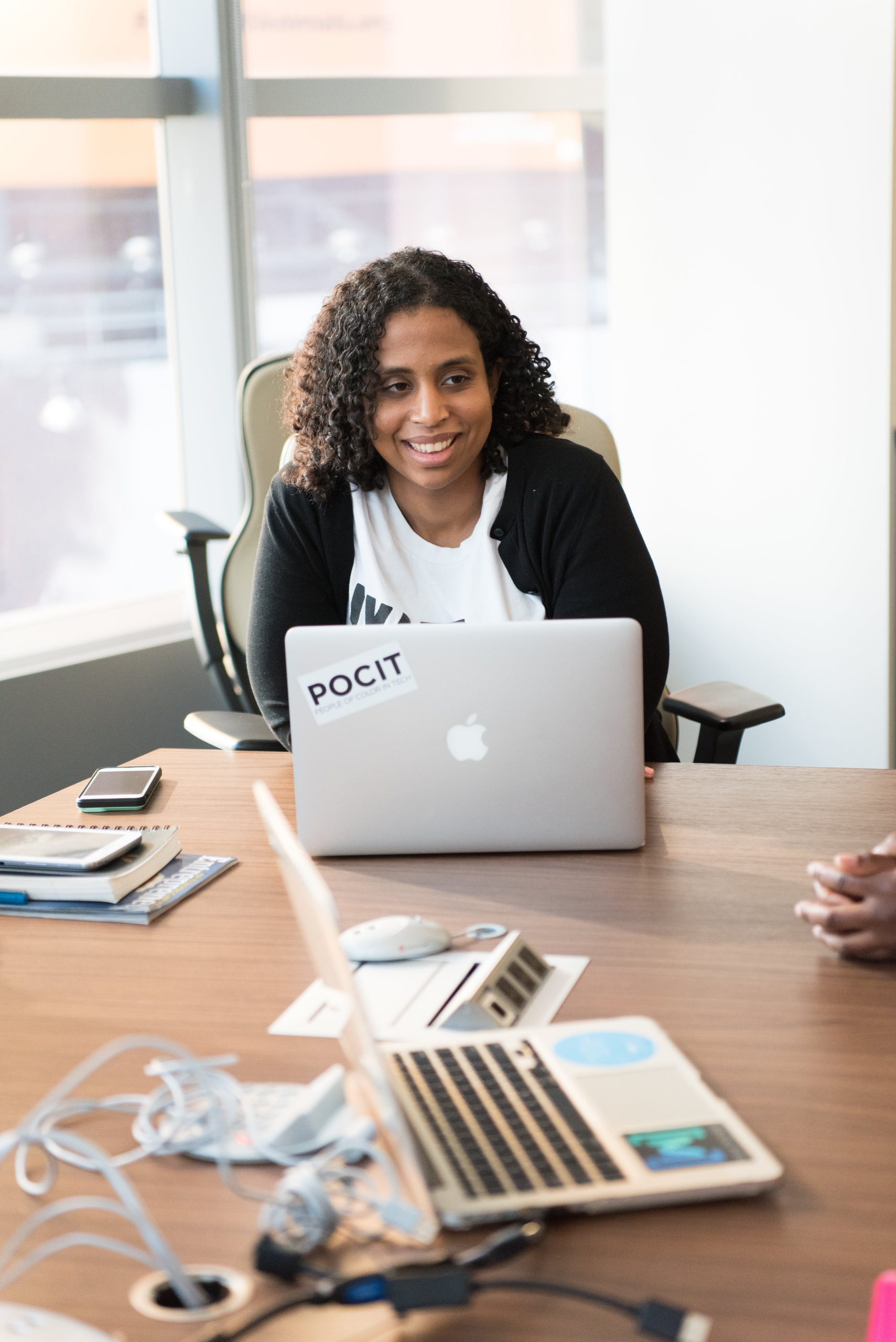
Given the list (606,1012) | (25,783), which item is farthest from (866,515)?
(606,1012)

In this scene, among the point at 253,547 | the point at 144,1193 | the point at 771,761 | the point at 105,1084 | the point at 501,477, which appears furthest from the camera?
the point at 771,761

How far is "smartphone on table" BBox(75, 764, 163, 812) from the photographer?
1.66 meters

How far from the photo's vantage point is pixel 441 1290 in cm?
70

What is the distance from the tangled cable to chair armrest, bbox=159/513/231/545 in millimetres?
1867

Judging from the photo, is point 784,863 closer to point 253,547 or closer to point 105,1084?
point 105,1084

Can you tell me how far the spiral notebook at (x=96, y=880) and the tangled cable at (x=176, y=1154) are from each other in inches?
13.7

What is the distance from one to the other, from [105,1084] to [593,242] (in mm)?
3160

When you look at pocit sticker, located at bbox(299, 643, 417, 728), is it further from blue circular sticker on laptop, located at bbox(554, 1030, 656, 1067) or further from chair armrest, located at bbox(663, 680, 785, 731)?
chair armrest, located at bbox(663, 680, 785, 731)

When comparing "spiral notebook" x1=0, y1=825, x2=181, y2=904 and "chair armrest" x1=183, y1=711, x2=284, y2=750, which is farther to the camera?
"chair armrest" x1=183, y1=711, x2=284, y2=750

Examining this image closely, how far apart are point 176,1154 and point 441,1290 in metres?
0.26

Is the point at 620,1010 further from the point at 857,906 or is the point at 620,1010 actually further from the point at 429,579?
the point at 429,579

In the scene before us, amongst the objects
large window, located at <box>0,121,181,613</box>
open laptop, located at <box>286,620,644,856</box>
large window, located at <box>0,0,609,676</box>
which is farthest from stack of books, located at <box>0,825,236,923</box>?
large window, located at <box>0,121,181,613</box>

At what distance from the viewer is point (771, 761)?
3.25 meters

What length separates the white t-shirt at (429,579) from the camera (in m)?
2.00
